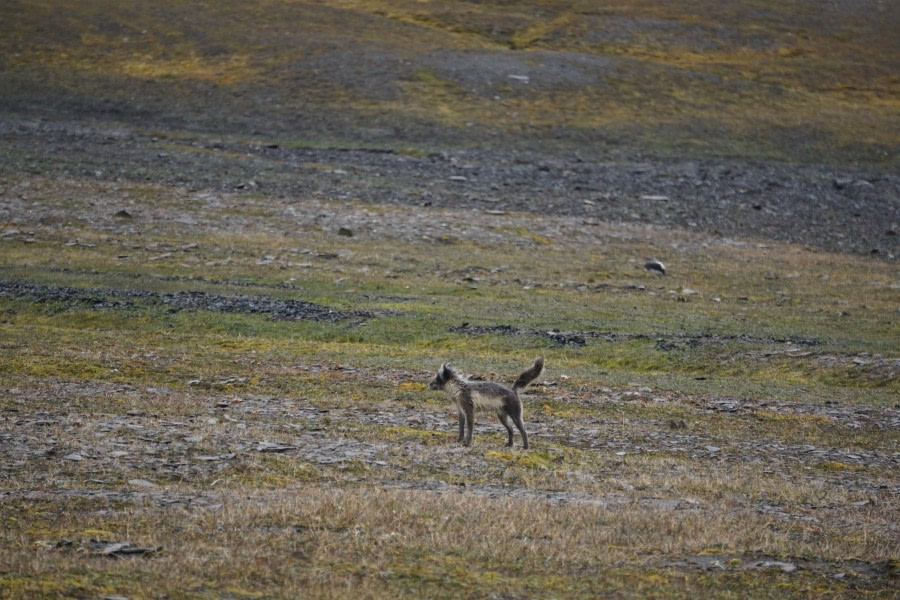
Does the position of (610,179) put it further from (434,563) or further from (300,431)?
(434,563)

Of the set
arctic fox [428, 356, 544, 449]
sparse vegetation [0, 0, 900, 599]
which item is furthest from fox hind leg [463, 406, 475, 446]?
sparse vegetation [0, 0, 900, 599]

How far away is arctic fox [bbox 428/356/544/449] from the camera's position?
15797 millimetres

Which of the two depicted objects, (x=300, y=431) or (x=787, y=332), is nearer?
(x=300, y=431)

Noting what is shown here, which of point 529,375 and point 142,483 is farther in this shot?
point 529,375

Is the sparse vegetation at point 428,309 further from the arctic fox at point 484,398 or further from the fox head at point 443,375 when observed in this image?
the fox head at point 443,375

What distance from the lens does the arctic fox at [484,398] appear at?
51.8 feet

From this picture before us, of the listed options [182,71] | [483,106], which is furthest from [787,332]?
[182,71]

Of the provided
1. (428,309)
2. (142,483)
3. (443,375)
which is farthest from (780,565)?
(428,309)

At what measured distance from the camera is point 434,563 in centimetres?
1002

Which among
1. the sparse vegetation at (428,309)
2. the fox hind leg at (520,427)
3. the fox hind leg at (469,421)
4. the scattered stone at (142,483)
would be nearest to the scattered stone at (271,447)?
the sparse vegetation at (428,309)

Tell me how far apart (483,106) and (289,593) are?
2589 inches

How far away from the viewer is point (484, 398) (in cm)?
1585

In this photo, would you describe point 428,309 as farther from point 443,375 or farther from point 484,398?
point 484,398

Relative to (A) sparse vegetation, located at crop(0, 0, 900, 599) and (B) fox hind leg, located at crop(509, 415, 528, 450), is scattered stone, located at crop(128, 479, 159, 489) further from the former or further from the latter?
(B) fox hind leg, located at crop(509, 415, 528, 450)
